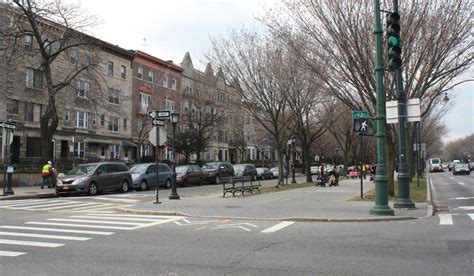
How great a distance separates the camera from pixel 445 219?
1324 cm

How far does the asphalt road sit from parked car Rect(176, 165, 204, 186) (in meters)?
20.1

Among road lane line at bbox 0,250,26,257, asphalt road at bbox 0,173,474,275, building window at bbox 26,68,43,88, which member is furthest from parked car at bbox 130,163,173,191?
road lane line at bbox 0,250,26,257

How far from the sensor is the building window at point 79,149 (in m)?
47.2

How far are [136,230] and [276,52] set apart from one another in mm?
18650

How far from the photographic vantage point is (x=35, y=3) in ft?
98.9

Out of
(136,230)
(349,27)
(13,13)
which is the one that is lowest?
(136,230)

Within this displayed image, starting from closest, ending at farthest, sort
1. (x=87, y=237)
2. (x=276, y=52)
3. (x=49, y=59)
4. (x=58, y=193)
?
(x=87, y=237), (x=58, y=193), (x=276, y=52), (x=49, y=59)

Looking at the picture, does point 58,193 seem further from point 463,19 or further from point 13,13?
point 463,19

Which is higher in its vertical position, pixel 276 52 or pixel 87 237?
pixel 276 52

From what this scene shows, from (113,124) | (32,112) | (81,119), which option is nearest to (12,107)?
(32,112)

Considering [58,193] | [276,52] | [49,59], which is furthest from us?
[49,59]

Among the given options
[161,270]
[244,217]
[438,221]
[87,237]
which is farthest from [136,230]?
[438,221]

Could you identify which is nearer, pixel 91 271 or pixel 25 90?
pixel 91 271

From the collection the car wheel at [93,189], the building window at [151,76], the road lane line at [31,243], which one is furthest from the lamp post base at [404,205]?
the building window at [151,76]
